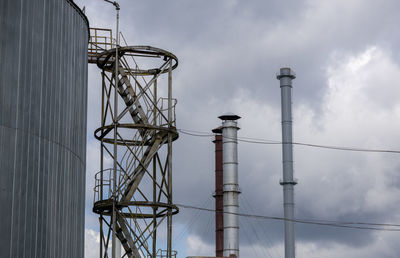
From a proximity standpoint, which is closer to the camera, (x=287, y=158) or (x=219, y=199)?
(x=219, y=199)

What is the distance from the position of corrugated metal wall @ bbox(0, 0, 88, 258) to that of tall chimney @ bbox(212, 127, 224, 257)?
26.7m

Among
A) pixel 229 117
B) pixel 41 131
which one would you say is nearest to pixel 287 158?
pixel 229 117

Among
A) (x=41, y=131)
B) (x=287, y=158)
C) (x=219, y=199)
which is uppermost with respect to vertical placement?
(x=287, y=158)

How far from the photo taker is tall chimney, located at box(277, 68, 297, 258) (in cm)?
5194

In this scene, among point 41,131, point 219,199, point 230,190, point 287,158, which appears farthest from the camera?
point 287,158

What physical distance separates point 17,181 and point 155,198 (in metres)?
13.9

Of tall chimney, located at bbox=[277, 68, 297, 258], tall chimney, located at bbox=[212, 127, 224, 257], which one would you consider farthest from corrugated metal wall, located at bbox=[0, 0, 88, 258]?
tall chimney, located at bbox=[277, 68, 297, 258]

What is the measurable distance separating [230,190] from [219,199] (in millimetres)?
1925

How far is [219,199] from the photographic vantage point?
50094mm

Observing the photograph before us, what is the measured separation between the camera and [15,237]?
1891 cm

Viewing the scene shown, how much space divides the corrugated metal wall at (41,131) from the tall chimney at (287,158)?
99.9 ft

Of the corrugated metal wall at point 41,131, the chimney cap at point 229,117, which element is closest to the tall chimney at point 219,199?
the chimney cap at point 229,117

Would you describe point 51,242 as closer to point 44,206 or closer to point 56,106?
point 44,206

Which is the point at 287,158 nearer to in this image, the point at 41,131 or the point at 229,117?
the point at 229,117
